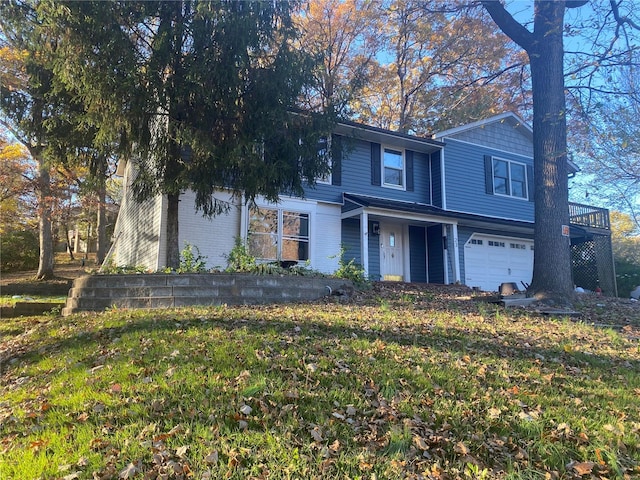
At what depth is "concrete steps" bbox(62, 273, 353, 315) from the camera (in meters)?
7.61

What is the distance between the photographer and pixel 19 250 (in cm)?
2306

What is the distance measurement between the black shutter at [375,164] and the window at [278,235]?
279 cm

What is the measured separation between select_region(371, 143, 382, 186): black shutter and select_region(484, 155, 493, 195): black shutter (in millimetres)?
4577

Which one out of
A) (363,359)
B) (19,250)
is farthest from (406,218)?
(19,250)

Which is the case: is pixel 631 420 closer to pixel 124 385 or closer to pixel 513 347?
pixel 513 347

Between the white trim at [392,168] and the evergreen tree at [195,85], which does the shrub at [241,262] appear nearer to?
the evergreen tree at [195,85]

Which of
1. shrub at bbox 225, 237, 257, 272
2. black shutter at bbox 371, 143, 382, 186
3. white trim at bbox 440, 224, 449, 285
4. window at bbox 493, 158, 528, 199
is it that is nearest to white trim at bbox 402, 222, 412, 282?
white trim at bbox 440, 224, 449, 285

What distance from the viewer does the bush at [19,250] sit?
891 inches

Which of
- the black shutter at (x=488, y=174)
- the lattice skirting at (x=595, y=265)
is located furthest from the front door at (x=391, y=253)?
the lattice skirting at (x=595, y=265)

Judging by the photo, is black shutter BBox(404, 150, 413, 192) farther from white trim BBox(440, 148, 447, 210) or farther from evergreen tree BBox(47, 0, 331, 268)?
evergreen tree BBox(47, 0, 331, 268)

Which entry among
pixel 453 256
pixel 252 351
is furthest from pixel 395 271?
pixel 252 351

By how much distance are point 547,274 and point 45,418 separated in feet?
27.8

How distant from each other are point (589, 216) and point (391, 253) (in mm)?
9361

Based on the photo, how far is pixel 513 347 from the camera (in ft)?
16.4
